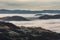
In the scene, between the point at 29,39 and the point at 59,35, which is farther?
the point at 59,35

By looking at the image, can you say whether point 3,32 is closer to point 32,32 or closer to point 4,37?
point 4,37

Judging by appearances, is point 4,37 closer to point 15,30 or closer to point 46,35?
point 15,30

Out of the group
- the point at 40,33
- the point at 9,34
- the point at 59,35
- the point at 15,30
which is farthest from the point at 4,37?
the point at 59,35

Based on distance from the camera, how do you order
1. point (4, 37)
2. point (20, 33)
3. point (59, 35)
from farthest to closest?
point (59, 35), point (20, 33), point (4, 37)

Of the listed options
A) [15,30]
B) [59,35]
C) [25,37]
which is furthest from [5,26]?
[59,35]

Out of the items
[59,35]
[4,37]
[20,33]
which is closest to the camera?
[4,37]

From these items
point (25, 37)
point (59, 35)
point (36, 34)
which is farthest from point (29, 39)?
point (59, 35)

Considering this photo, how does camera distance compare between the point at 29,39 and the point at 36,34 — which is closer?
the point at 29,39

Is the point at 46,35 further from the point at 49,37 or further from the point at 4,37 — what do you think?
the point at 4,37
